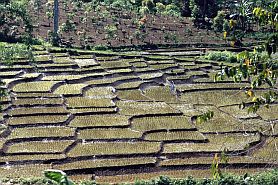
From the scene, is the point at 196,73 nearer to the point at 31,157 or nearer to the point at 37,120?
the point at 37,120

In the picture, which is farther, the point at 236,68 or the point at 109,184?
the point at 109,184

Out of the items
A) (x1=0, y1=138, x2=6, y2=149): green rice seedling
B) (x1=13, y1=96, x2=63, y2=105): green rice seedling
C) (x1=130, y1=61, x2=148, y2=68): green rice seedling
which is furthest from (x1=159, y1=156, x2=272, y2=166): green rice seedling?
(x1=130, y1=61, x2=148, y2=68): green rice seedling

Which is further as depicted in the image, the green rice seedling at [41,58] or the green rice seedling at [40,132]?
the green rice seedling at [41,58]

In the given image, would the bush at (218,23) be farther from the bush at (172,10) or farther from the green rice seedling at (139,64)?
the green rice seedling at (139,64)

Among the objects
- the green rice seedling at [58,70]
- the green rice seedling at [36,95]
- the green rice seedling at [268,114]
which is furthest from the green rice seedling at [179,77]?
the green rice seedling at [36,95]

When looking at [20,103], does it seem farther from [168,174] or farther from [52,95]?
[168,174]

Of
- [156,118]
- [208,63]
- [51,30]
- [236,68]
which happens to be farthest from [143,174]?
[51,30]
